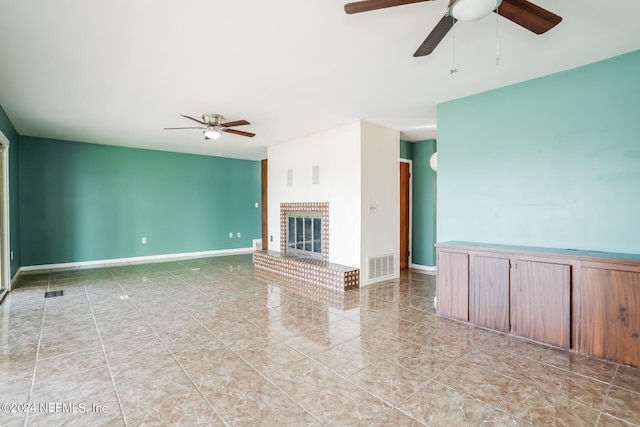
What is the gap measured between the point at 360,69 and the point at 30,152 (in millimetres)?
6784

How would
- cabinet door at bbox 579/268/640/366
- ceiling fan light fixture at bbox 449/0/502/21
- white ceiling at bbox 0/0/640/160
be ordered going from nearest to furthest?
ceiling fan light fixture at bbox 449/0/502/21 → white ceiling at bbox 0/0/640/160 → cabinet door at bbox 579/268/640/366

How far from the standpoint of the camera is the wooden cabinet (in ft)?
7.89

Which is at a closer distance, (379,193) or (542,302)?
(542,302)

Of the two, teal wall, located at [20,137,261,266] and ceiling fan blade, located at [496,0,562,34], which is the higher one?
ceiling fan blade, located at [496,0,562,34]

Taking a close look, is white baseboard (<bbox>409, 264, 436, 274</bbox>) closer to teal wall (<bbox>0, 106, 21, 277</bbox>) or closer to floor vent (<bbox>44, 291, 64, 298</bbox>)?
floor vent (<bbox>44, 291, 64, 298</bbox>)

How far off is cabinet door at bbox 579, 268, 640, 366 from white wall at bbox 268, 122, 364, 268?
9.06ft

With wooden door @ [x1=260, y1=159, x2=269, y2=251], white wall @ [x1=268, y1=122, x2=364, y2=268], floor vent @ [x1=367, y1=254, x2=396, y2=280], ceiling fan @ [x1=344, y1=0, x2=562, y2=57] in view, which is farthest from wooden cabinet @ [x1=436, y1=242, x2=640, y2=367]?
wooden door @ [x1=260, y1=159, x2=269, y2=251]

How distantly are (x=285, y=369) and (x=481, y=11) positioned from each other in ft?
8.67

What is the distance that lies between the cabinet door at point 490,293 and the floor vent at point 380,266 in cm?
182

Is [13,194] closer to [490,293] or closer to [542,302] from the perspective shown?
[490,293]

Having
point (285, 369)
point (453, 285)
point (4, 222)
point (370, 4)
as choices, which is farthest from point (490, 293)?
point (4, 222)

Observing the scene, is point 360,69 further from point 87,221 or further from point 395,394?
point 87,221

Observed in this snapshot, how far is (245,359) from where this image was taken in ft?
8.18

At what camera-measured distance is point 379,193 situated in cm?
504
